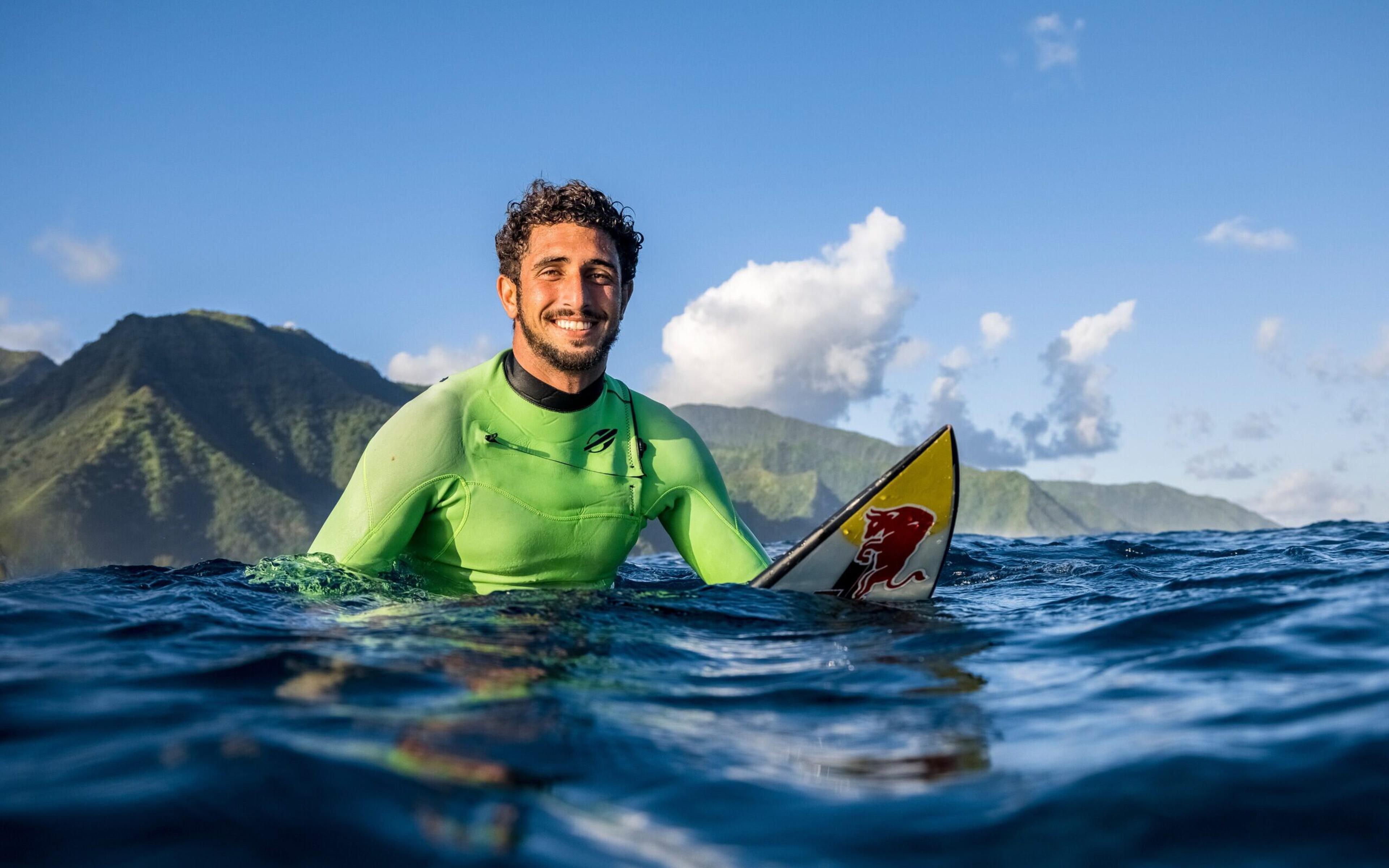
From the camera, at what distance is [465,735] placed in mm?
2641

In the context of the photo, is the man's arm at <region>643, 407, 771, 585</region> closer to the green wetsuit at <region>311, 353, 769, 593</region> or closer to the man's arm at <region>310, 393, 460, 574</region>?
the green wetsuit at <region>311, 353, 769, 593</region>

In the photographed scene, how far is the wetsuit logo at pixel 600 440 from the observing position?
5930 mm

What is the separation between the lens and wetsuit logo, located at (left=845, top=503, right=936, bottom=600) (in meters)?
5.74

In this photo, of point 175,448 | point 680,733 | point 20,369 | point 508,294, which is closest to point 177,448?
point 175,448

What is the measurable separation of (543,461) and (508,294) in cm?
122

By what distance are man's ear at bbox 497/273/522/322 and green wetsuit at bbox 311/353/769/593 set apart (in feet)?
1.03

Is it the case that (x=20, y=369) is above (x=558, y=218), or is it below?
above

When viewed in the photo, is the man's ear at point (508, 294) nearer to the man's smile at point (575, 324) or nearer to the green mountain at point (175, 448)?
the man's smile at point (575, 324)

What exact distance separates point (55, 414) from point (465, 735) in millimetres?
142317

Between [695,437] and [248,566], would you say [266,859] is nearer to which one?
[695,437]

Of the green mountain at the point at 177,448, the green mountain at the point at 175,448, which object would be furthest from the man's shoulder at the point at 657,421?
the green mountain at the point at 175,448

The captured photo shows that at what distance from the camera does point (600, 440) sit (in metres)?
5.98

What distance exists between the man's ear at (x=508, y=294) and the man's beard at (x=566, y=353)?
0.29 m

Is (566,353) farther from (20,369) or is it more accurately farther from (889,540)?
(20,369)
